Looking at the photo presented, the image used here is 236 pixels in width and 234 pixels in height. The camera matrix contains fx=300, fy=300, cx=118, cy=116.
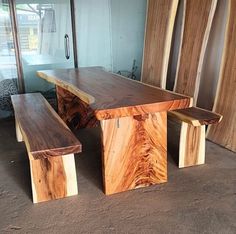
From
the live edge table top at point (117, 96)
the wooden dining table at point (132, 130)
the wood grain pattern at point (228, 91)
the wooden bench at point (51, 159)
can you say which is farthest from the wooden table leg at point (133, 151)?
the wood grain pattern at point (228, 91)

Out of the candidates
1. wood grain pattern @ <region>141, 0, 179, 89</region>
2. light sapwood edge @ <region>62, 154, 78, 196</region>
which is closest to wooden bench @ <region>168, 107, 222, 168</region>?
light sapwood edge @ <region>62, 154, 78, 196</region>

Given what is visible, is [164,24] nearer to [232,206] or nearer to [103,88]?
[103,88]

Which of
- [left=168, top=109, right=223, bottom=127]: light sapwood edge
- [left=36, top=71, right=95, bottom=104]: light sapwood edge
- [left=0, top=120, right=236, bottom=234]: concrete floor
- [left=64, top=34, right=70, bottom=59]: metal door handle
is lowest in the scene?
[left=0, top=120, right=236, bottom=234]: concrete floor

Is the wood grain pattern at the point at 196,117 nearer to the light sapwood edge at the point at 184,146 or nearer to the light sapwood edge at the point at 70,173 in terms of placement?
the light sapwood edge at the point at 184,146

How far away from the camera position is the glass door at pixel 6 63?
3775 millimetres

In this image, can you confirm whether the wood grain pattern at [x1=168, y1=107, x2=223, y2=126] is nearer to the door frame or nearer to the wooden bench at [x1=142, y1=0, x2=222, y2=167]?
the wooden bench at [x1=142, y1=0, x2=222, y2=167]

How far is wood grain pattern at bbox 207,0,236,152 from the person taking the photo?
2.81 meters

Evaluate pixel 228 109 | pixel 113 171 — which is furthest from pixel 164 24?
pixel 113 171

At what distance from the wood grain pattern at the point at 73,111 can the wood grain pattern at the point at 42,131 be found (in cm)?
45

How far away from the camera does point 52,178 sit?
7.09ft

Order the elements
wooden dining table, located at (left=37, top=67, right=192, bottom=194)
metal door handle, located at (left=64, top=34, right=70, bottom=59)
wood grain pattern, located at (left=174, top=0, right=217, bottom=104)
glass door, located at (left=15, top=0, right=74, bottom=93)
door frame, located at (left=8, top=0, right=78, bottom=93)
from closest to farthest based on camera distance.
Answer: wooden dining table, located at (left=37, top=67, right=192, bottom=194), wood grain pattern, located at (left=174, top=0, right=217, bottom=104), door frame, located at (left=8, top=0, right=78, bottom=93), glass door, located at (left=15, top=0, right=74, bottom=93), metal door handle, located at (left=64, top=34, right=70, bottom=59)

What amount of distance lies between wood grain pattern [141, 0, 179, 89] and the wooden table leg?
1.50 m

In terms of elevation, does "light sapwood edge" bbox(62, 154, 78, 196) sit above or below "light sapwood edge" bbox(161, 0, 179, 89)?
below

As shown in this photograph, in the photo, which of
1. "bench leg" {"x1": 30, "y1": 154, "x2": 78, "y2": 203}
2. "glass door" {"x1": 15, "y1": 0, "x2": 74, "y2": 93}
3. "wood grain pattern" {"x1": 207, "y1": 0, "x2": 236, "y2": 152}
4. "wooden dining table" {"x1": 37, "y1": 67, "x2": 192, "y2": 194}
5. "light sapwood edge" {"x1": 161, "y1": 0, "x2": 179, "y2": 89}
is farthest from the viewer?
"glass door" {"x1": 15, "y1": 0, "x2": 74, "y2": 93}
